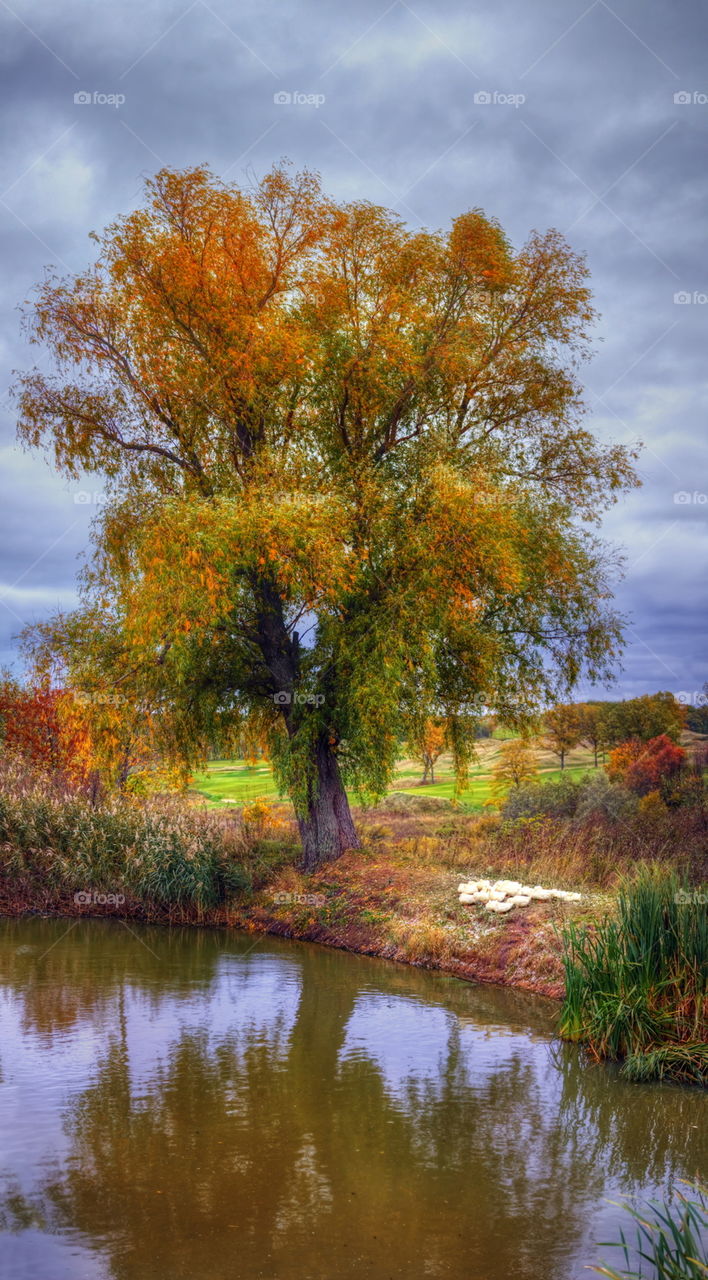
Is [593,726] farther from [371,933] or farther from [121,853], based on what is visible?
[371,933]

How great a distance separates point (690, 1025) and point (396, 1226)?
4905 mm

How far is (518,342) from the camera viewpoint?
21.8 meters

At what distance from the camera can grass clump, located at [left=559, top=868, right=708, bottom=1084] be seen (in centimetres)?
1048

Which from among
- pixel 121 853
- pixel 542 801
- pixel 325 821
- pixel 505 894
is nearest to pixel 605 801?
pixel 542 801

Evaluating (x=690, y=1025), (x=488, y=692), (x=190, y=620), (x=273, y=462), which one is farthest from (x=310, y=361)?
(x=690, y=1025)

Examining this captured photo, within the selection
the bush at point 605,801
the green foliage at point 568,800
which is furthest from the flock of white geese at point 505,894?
the green foliage at point 568,800

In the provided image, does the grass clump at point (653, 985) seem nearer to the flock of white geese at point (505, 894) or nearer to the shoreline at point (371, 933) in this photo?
the shoreline at point (371, 933)

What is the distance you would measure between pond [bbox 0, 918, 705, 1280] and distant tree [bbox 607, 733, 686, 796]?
15.3 metres

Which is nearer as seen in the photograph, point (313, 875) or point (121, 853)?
point (313, 875)

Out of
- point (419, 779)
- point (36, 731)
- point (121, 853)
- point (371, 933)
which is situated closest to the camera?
point (371, 933)

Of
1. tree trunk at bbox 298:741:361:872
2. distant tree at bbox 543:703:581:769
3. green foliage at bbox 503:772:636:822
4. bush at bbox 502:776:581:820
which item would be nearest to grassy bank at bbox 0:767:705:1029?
tree trunk at bbox 298:741:361:872

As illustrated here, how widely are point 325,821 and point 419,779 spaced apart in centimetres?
3307

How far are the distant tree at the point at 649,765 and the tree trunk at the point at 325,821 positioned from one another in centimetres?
1020

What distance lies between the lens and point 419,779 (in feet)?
176
